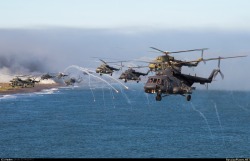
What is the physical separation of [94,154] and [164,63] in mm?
143789

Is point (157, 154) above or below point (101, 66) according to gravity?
below

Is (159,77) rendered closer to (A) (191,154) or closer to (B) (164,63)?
(B) (164,63)

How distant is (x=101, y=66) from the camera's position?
13525 cm

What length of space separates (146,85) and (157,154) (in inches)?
5622

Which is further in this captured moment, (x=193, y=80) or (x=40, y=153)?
(x=40, y=153)

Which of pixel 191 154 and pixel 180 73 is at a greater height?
pixel 180 73

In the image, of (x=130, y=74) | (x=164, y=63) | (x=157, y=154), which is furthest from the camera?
(x=157, y=154)

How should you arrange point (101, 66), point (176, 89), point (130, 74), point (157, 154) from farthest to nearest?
point (157, 154)
point (101, 66)
point (130, 74)
point (176, 89)

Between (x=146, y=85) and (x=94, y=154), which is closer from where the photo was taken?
(x=146, y=85)

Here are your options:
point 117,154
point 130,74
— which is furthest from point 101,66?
point 117,154

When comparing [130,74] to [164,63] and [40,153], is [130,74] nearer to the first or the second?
[164,63]

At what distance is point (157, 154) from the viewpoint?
195 metres

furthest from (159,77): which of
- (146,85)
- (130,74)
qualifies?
(130,74)

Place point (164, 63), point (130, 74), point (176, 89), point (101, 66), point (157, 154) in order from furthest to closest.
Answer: point (157, 154) → point (101, 66) → point (130, 74) → point (164, 63) → point (176, 89)
